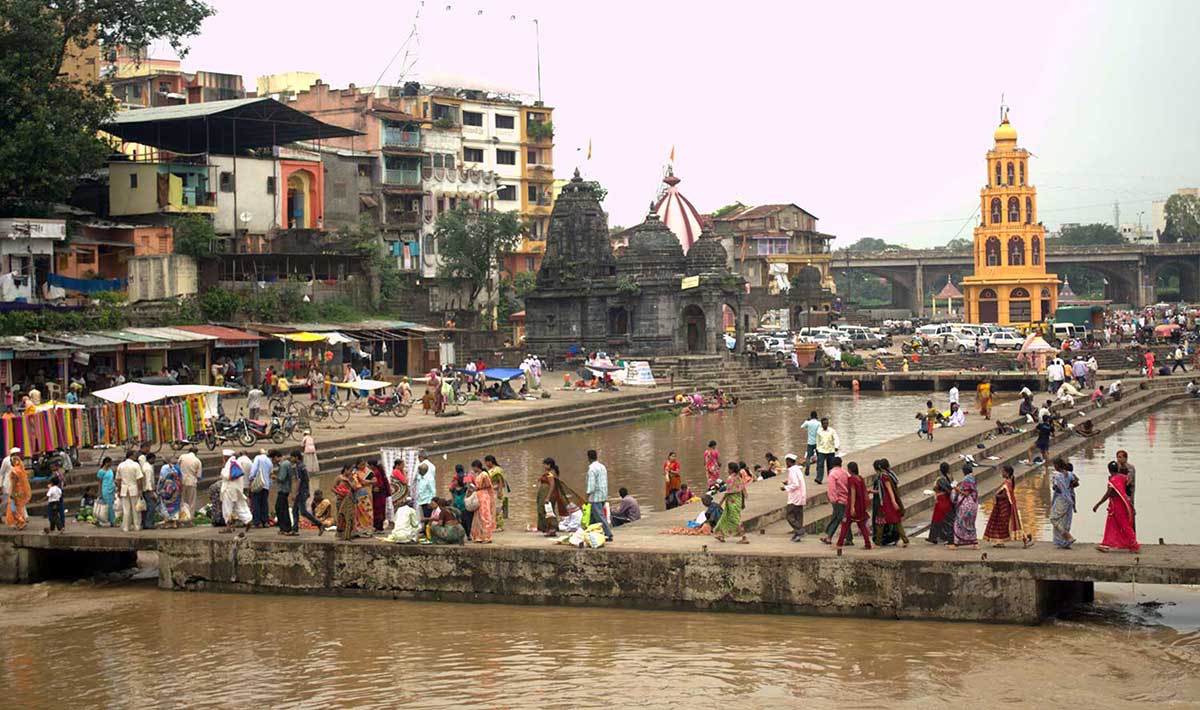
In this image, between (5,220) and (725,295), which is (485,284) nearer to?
(725,295)

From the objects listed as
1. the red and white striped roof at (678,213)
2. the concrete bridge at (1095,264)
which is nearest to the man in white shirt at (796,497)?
the red and white striped roof at (678,213)

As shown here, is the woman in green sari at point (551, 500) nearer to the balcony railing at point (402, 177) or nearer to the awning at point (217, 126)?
the awning at point (217, 126)

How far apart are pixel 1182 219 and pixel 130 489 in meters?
116

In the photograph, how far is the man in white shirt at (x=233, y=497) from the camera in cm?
1655

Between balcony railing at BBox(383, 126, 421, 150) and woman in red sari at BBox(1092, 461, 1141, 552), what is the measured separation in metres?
44.6

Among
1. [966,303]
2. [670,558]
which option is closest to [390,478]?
[670,558]

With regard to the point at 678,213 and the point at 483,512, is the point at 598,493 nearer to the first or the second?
the point at 483,512

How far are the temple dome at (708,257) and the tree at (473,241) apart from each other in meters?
8.48

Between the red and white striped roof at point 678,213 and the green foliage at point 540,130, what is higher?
the green foliage at point 540,130

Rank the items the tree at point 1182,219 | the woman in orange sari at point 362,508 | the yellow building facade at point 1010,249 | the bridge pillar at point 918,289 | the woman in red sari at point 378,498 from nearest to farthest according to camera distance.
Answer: the woman in orange sari at point 362,508 < the woman in red sari at point 378,498 < the yellow building facade at point 1010,249 < the bridge pillar at point 918,289 < the tree at point 1182,219

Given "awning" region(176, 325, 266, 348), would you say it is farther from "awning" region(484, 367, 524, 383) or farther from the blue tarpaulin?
"awning" region(484, 367, 524, 383)

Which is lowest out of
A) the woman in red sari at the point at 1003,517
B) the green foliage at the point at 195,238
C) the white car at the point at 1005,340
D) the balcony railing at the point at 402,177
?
the woman in red sari at the point at 1003,517

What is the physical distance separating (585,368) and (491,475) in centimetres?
2476

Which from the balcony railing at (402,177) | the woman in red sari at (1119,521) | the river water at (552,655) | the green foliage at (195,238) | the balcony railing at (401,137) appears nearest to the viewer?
the river water at (552,655)
